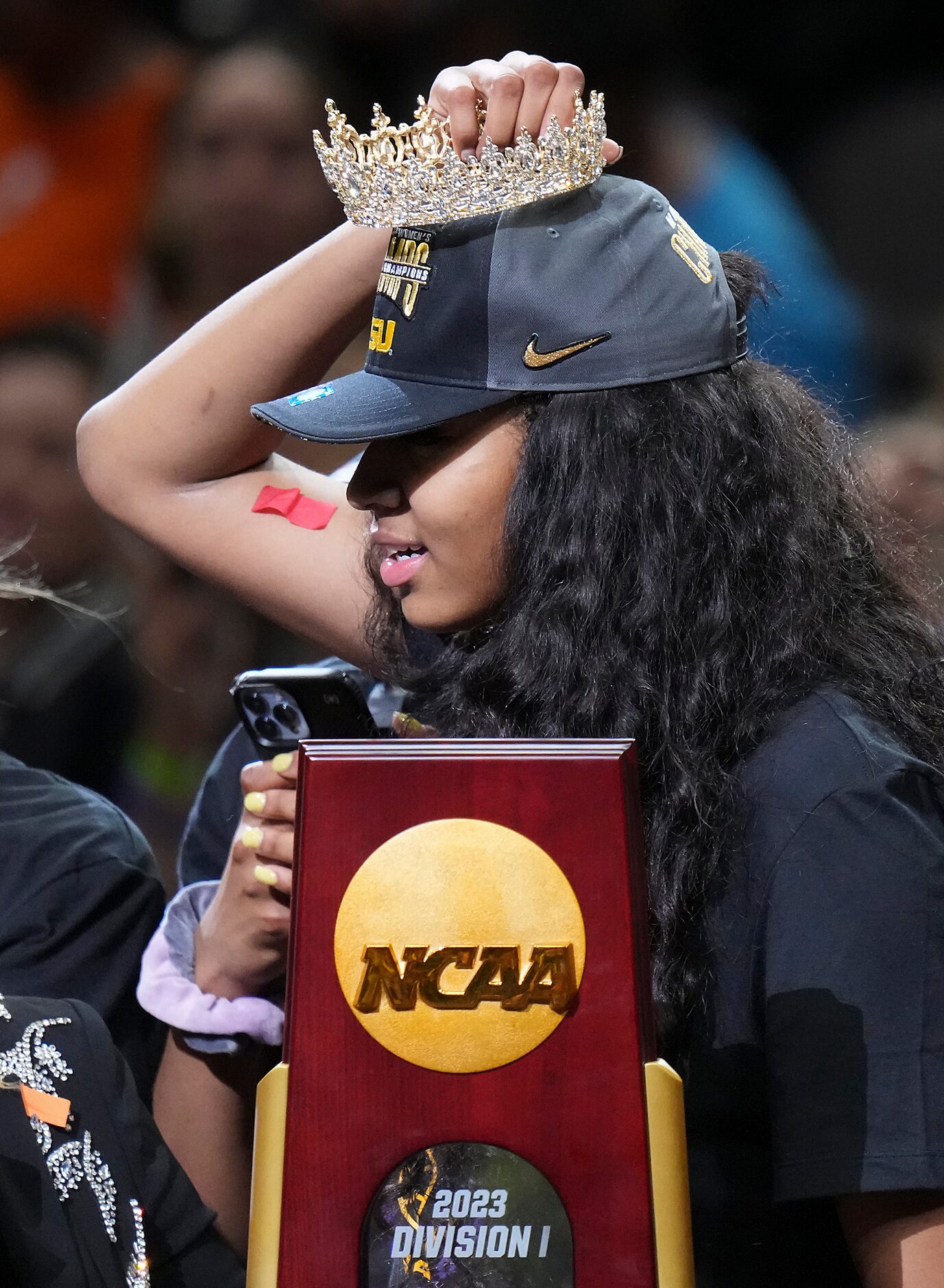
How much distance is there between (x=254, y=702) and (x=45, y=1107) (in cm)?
31

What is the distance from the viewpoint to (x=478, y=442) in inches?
37.1

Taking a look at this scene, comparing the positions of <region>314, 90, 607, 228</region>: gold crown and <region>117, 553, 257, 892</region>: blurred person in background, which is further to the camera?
<region>117, 553, 257, 892</region>: blurred person in background

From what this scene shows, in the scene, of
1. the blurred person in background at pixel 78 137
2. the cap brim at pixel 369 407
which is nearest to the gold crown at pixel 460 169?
the cap brim at pixel 369 407

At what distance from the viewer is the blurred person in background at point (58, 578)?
2014mm

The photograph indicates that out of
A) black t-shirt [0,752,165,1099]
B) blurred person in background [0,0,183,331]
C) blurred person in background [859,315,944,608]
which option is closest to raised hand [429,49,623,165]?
black t-shirt [0,752,165,1099]

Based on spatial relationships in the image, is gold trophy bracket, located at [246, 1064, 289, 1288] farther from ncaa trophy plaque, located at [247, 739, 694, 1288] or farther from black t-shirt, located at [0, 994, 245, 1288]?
black t-shirt, located at [0, 994, 245, 1288]

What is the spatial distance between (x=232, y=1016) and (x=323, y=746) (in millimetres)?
452

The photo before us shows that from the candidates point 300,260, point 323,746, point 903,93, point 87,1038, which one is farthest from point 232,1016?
point 903,93

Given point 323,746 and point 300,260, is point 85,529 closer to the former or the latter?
point 300,260

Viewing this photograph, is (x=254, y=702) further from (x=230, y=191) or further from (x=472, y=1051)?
(x=230, y=191)

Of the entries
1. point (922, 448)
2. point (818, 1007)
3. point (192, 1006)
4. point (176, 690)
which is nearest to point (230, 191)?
point (176, 690)

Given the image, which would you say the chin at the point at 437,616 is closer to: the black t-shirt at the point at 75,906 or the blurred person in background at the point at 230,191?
the black t-shirt at the point at 75,906

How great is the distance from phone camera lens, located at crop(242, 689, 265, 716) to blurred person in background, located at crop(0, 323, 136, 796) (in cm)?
99

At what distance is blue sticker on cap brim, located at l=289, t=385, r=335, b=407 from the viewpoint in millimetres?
1013
